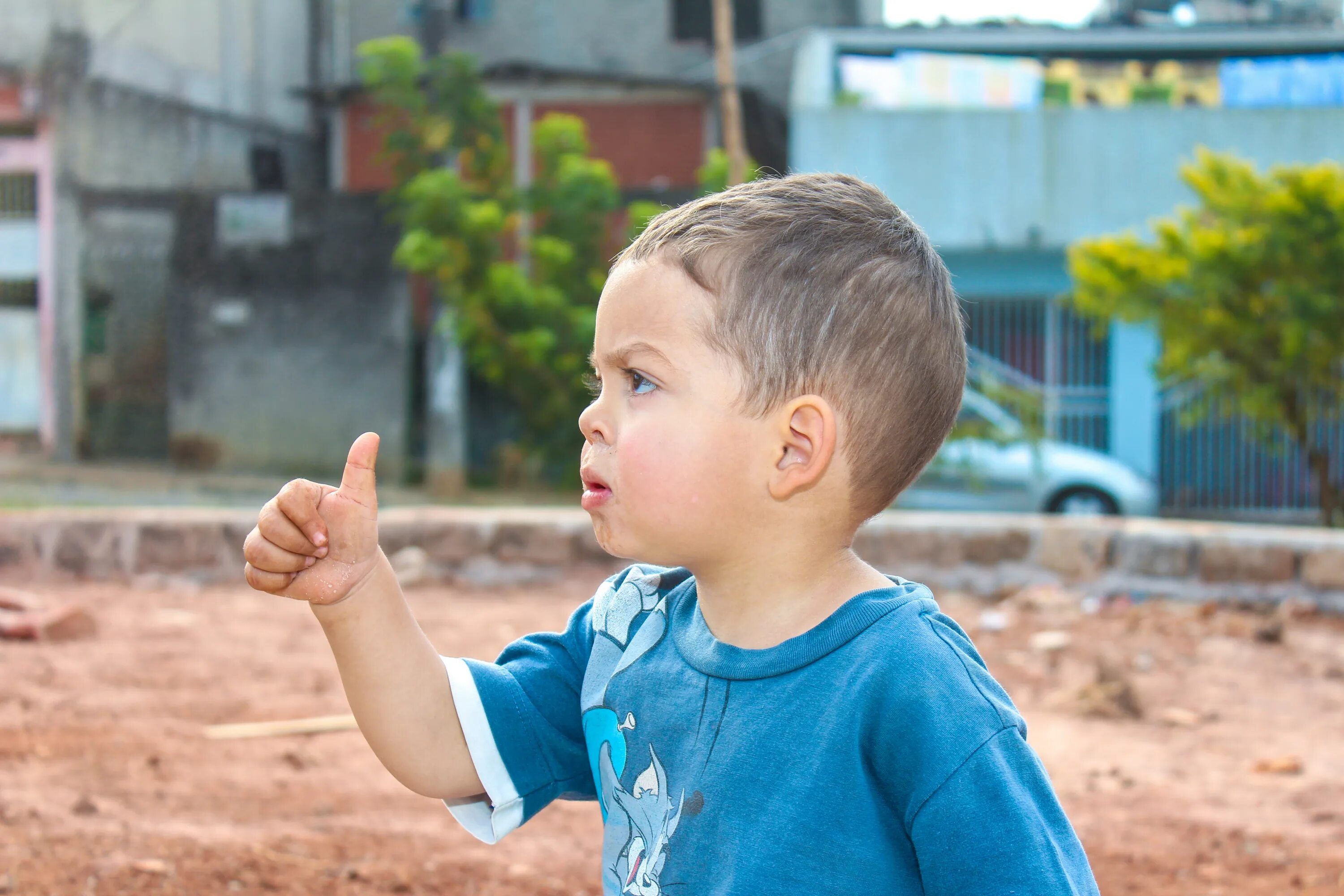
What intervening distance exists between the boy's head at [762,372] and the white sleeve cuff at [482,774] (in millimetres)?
286

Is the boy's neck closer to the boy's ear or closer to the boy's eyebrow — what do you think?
the boy's ear

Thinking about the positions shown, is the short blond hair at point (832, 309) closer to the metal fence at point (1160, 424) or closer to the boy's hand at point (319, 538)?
the boy's hand at point (319, 538)

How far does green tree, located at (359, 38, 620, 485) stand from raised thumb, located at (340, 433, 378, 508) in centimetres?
998

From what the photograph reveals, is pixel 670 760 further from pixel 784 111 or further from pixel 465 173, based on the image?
pixel 784 111

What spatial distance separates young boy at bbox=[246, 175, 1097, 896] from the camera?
122 centimetres

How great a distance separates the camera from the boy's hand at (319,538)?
140 cm

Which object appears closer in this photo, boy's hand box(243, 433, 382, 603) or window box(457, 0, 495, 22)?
boy's hand box(243, 433, 382, 603)

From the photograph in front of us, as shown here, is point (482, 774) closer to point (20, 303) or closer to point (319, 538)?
point (319, 538)

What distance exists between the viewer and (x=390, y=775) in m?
3.25

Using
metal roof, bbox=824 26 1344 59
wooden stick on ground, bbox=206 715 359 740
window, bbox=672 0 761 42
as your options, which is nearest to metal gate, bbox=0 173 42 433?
window, bbox=672 0 761 42

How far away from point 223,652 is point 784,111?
12.7 meters

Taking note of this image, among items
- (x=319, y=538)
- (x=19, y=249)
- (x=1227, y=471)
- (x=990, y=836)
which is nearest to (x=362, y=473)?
(x=319, y=538)

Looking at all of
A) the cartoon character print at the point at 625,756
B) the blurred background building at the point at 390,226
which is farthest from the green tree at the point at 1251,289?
the cartoon character print at the point at 625,756

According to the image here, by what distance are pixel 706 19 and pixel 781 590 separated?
1689cm
